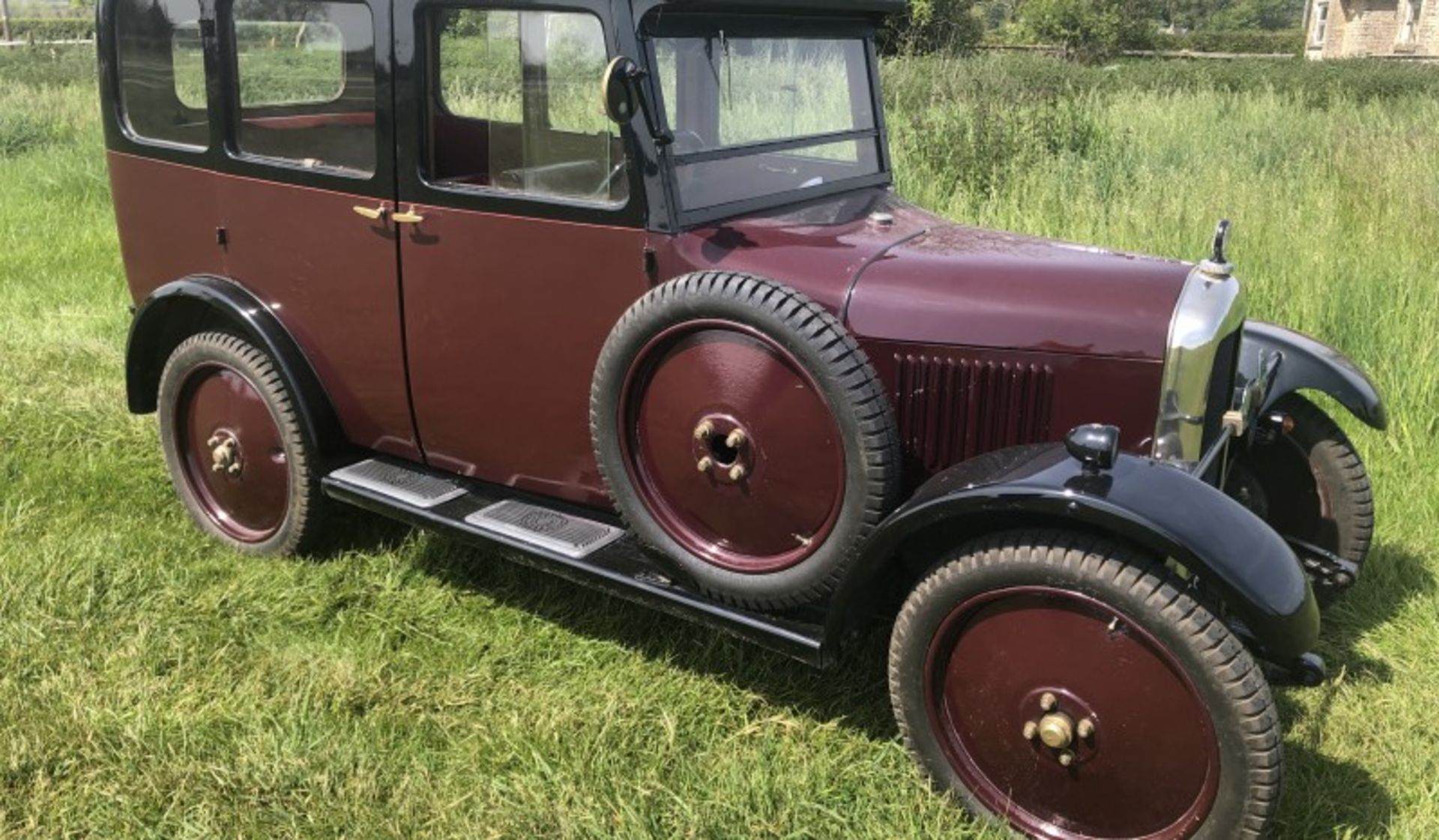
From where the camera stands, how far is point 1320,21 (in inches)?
1387

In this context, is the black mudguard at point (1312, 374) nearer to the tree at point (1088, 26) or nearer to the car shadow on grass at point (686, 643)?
the car shadow on grass at point (686, 643)

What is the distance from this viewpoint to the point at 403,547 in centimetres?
405

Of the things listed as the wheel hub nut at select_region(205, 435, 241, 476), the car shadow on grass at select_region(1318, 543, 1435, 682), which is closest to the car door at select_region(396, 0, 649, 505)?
the wheel hub nut at select_region(205, 435, 241, 476)

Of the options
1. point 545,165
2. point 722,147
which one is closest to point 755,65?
point 722,147

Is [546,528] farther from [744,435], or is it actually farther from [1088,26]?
[1088,26]

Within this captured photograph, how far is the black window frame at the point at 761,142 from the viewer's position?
2.97m

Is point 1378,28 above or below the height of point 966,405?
above

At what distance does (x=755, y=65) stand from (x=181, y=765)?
2366 millimetres

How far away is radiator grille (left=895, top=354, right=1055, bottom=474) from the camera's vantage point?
2742mm

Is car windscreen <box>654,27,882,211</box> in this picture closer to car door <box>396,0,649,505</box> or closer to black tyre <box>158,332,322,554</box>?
car door <box>396,0,649,505</box>

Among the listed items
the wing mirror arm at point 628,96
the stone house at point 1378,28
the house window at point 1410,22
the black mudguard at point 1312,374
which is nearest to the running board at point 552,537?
the wing mirror arm at point 628,96

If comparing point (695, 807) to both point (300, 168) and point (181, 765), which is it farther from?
point (300, 168)

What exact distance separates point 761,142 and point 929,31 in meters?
11.1

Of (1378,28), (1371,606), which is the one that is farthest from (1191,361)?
(1378,28)
